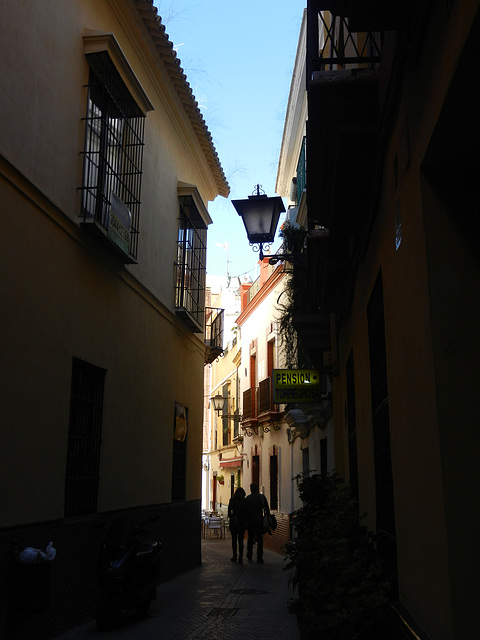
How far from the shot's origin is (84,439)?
321 inches

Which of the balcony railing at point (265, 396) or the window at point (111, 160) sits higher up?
the window at point (111, 160)

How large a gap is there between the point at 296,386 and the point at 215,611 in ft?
17.2

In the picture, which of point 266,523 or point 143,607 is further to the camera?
point 266,523

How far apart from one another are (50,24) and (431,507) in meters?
6.22

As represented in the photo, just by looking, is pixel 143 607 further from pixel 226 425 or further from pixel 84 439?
pixel 226 425

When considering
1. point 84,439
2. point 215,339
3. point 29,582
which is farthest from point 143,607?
point 215,339

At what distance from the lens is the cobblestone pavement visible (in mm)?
7449

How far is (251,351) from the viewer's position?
2619cm

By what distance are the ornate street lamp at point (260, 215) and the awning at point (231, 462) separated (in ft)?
63.9

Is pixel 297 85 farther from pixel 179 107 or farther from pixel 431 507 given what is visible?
pixel 431 507

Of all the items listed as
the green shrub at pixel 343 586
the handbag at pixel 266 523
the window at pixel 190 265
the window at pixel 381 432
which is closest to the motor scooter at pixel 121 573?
the green shrub at pixel 343 586

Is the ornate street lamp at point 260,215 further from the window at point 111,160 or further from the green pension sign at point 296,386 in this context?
the green pension sign at point 296,386

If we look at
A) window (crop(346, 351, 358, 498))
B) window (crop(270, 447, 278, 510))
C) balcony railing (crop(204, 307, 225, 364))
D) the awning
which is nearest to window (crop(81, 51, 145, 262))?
window (crop(346, 351, 358, 498))

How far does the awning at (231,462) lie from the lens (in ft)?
95.2
